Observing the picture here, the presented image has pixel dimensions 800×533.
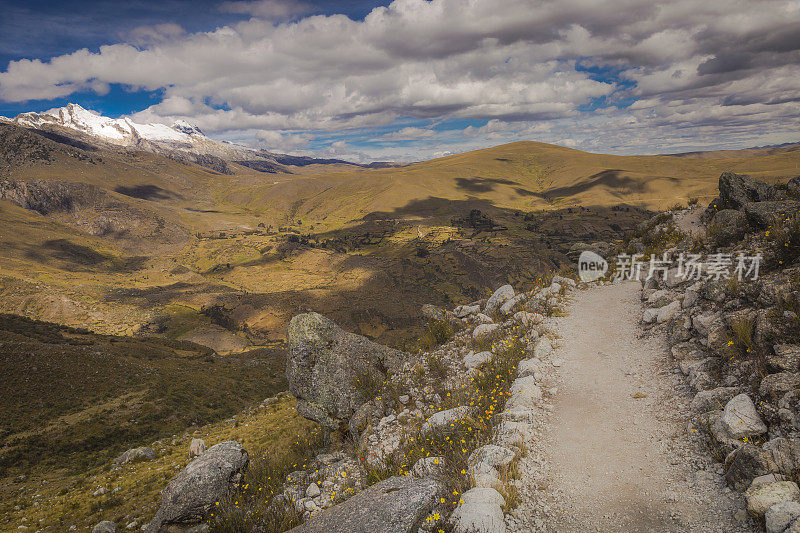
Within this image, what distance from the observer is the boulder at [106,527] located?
12.0 m

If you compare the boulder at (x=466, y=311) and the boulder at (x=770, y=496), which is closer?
the boulder at (x=770, y=496)

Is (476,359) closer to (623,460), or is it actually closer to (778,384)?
(623,460)

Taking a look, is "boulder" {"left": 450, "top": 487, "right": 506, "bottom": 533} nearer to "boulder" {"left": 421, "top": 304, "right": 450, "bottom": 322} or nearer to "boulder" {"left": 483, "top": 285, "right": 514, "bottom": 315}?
"boulder" {"left": 421, "top": 304, "right": 450, "bottom": 322}

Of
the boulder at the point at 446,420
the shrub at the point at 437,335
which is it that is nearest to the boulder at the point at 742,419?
the boulder at the point at 446,420

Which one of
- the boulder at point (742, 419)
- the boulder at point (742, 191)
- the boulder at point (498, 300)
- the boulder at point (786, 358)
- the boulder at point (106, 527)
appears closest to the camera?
the boulder at point (742, 419)

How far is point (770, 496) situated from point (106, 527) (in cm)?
1830

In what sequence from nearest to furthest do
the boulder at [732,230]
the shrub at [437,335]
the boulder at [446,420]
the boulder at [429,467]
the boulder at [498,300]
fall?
1. the boulder at [429,467]
2. the boulder at [446,420]
3. the boulder at [732,230]
4. the shrub at [437,335]
5. the boulder at [498,300]

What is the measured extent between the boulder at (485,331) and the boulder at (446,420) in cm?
541

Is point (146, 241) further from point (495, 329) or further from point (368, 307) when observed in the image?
point (495, 329)

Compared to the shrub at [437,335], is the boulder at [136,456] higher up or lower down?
lower down

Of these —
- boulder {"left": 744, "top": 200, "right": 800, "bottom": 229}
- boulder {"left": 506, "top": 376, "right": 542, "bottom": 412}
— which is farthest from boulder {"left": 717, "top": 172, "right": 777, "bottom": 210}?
boulder {"left": 506, "top": 376, "right": 542, "bottom": 412}

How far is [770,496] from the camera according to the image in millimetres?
4562

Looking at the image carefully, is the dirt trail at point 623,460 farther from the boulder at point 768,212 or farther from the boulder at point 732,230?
the boulder at point 732,230

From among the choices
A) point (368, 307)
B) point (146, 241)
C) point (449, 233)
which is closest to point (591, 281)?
point (368, 307)
